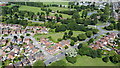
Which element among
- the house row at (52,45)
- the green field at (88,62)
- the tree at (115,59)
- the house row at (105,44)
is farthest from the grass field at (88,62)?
the house row at (52,45)

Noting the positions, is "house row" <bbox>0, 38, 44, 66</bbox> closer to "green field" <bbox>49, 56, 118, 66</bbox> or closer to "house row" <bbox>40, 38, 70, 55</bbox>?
"house row" <bbox>40, 38, 70, 55</bbox>

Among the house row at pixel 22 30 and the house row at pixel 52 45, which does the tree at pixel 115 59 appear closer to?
the house row at pixel 52 45

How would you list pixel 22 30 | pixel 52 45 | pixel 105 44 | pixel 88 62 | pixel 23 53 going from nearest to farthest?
pixel 88 62 < pixel 23 53 < pixel 52 45 < pixel 105 44 < pixel 22 30

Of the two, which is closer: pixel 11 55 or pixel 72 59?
pixel 72 59

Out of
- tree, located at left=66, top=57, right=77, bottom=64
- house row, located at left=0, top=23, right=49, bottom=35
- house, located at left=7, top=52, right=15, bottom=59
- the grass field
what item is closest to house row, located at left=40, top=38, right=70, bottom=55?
tree, located at left=66, top=57, right=77, bottom=64

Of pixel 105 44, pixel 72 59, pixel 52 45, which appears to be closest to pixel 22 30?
pixel 52 45

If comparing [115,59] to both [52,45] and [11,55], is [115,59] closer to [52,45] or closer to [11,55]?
[52,45]

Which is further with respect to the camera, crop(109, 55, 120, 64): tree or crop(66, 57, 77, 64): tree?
crop(109, 55, 120, 64): tree

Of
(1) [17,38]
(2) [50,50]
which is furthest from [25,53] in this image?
(1) [17,38]

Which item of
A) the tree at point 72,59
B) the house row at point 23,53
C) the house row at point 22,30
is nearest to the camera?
the tree at point 72,59

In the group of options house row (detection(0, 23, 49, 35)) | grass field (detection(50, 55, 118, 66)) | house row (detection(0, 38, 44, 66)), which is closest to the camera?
grass field (detection(50, 55, 118, 66))

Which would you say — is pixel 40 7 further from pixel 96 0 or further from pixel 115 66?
pixel 115 66
